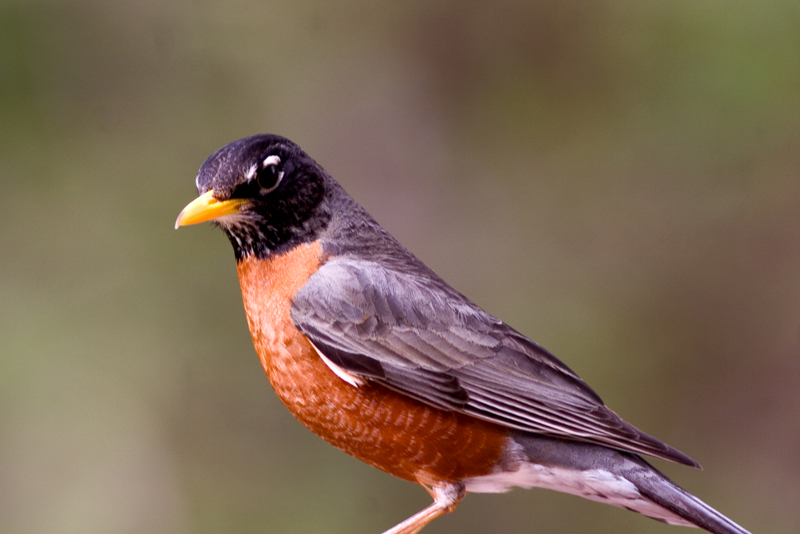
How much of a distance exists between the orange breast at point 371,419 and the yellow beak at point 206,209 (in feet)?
0.97

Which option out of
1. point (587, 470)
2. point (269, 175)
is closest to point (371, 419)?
point (587, 470)

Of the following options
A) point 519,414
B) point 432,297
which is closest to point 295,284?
point 432,297

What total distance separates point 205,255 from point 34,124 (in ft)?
3.98

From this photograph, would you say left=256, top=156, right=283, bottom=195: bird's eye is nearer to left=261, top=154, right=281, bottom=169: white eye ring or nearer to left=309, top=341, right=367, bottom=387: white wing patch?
left=261, top=154, right=281, bottom=169: white eye ring

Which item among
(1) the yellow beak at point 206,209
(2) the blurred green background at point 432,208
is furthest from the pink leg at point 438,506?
(2) the blurred green background at point 432,208

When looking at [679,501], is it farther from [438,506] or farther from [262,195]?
[262,195]

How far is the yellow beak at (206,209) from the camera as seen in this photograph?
2223 mm

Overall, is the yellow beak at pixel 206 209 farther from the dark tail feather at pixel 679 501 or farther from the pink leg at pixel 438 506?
the dark tail feather at pixel 679 501

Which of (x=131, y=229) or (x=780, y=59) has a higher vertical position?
(x=780, y=59)

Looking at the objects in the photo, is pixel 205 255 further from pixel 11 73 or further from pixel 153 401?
pixel 11 73

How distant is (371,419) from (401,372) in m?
0.16

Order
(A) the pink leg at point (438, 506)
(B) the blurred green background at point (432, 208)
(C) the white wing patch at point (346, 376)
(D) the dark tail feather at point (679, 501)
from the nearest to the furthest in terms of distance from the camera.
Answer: (D) the dark tail feather at point (679, 501), (C) the white wing patch at point (346, 376), (A) the pink leg at point (438, 506), (B) the blurred green background at point (432, 208)

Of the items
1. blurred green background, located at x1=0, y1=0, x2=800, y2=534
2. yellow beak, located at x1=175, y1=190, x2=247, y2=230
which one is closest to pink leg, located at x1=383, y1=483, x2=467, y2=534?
yellow beak, located at x1=175, y1=190, x2=247, y2=230

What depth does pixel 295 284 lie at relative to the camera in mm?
2445
